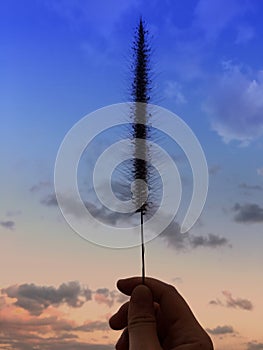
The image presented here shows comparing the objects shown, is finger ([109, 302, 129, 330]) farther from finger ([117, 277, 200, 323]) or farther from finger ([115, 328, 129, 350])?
finger ([117, 277, 200, 323])

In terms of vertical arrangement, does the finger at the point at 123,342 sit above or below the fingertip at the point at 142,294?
below

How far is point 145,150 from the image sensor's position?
5.12m

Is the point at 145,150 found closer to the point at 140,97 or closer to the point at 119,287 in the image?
the point at 140,97

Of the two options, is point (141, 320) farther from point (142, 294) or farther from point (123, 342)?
point (123, 342)

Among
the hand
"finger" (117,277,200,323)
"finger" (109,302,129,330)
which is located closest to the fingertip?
the hand

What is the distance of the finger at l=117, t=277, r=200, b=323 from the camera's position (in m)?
5.18

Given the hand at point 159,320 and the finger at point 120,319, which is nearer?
the hand at point 159,320

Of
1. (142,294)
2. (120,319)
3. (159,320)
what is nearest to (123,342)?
(120,319)

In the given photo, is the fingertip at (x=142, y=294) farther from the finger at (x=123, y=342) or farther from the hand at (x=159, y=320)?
the finger at (x=123, y=342)

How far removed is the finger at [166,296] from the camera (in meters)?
5.18

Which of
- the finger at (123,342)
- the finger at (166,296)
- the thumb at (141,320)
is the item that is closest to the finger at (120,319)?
the finger at (123,342)

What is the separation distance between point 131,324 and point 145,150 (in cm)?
156

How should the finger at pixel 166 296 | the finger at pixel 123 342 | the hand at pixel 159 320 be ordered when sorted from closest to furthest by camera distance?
1. the hand at pixel 159 320
2. the finger at pixel 166 296
3. the finger at pixel 123 342

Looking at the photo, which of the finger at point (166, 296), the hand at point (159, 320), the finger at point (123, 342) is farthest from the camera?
the finger at point (123, 342)
